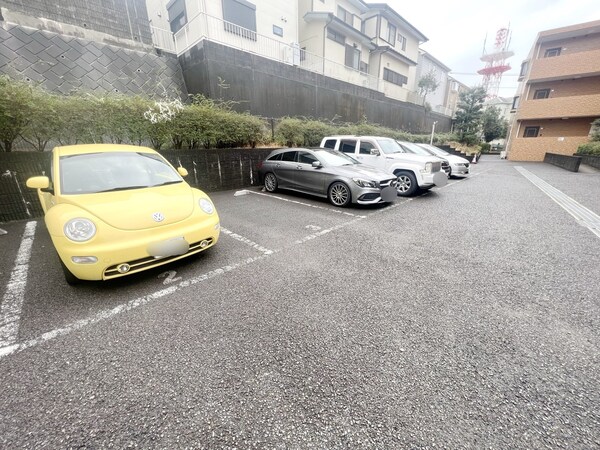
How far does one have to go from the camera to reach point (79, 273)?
2.39 meters

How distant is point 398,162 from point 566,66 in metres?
23.4

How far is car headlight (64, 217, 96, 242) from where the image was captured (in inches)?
93.2

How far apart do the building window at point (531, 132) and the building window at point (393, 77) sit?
11300 millimetres

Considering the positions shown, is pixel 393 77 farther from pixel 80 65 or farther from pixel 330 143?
pixel 80 65

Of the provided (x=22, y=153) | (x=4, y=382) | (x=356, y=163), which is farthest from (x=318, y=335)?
(x=22, y=153)

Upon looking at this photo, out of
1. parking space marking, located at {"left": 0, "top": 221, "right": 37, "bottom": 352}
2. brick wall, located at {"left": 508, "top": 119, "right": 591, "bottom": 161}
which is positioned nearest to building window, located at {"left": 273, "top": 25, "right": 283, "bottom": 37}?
parking space marking, located at {"left": 0, "top": 221, "right": 37, "bottom": 352}

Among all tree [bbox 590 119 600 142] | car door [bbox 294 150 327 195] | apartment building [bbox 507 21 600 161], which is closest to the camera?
car door [bbox 294 150 327 195]

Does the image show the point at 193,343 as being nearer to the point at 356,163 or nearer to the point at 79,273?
the point at 79,273

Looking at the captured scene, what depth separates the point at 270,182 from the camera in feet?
23.9

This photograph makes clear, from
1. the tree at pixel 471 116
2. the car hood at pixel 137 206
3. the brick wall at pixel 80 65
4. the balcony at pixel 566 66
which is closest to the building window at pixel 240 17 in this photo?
the brick wall at pixel 80 65

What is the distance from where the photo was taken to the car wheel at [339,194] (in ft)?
18.7

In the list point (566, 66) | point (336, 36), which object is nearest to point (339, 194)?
point (336, 36)

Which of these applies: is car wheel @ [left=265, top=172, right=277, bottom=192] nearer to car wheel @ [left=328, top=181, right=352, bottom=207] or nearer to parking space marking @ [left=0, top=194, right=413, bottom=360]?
car wheel @ [left=328, top=181, right=352, bottom=207]

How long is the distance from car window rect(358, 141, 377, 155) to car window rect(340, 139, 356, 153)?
0.22 metres
